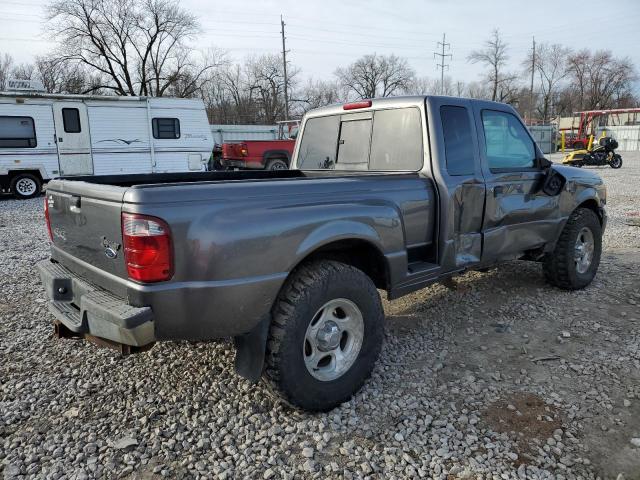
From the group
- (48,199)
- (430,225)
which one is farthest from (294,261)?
(48,199)

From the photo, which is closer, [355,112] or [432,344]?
[432,344]

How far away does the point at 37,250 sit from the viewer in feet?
24.1

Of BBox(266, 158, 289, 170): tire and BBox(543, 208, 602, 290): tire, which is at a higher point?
BBox(266, 158, 289, 170): tire

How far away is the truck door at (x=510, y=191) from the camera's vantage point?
4090 millimetres

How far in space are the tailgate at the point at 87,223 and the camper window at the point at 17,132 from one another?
1191cm

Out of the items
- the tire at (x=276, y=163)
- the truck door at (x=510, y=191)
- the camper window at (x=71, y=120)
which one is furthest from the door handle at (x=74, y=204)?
the tire at (x=276, y=163)

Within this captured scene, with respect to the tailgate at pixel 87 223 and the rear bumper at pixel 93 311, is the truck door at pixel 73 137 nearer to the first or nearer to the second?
the tailgate at pixel 87 223

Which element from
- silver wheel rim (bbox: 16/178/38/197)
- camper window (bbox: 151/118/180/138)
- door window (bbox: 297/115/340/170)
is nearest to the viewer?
door window (bbox: 297/115/340/170)

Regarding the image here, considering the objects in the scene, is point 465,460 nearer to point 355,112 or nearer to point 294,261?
point 294,261

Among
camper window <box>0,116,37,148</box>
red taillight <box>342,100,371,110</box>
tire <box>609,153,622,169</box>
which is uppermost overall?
camper window <box>0,116,37,148</box>

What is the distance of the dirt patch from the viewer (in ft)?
8.96

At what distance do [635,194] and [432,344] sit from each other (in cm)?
1252

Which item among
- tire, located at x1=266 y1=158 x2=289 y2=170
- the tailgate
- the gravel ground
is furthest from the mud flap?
tire, located at x1=266 y1=158 x2=289 y2=170

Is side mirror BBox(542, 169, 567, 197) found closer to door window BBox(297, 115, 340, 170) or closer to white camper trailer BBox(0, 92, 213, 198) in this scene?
door window BBox(297, 115, 340, 170)
